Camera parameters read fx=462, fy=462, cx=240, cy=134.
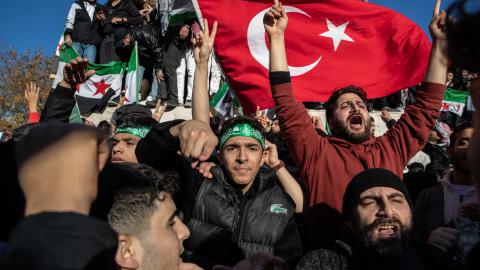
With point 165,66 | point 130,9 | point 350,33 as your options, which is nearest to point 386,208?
point 350,33

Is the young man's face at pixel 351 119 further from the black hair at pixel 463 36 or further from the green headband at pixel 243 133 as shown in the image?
the black hair at pixel 463 36

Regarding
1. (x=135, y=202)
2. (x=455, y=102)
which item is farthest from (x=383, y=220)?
(x=455, y=102)

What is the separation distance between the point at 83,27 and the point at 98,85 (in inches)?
52.6

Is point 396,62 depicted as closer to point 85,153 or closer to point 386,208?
point 386,208

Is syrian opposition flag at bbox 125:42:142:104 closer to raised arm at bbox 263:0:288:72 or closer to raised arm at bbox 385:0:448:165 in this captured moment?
raised arm at bbox 263:0:288:72

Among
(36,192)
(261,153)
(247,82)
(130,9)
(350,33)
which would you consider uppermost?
(130,9)

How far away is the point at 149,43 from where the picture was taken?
9.54 m

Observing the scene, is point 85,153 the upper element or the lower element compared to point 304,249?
upper

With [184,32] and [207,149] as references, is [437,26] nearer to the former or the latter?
[207,149]

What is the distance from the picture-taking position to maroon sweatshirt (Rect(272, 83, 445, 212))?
295cm

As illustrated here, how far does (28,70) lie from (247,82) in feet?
113

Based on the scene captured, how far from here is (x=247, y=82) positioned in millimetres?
4719

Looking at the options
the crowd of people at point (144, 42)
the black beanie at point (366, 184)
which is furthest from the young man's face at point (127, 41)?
the black beanie at point (366, 184)

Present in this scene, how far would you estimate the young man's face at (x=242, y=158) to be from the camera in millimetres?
3016
